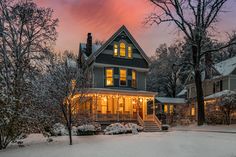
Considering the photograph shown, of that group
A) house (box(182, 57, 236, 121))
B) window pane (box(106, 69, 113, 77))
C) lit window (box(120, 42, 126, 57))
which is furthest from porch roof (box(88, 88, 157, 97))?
house (box(182, 57, 236, 121))

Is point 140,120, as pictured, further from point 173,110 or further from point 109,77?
point 173,110

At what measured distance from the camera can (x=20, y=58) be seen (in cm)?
1914

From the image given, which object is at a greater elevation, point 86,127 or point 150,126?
point 86,127

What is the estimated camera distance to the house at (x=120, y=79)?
2795cm

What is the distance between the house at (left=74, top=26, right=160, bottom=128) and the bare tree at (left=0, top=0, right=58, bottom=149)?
5.40 m

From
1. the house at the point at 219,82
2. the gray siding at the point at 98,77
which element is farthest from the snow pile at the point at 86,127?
the house at the point at 219,82

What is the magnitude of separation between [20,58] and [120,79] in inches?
504

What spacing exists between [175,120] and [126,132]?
58.6 ft

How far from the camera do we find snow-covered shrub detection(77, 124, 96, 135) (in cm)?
2070

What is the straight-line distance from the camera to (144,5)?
1133 inches

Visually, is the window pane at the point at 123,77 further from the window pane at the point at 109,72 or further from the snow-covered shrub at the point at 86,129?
the snow-covered shrub at the point at 86,129

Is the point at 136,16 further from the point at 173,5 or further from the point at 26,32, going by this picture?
the point at 26,32

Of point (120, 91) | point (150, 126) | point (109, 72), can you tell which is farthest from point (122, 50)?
point (150, 126)

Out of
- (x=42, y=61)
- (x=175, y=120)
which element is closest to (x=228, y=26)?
(x=175, y=120)
